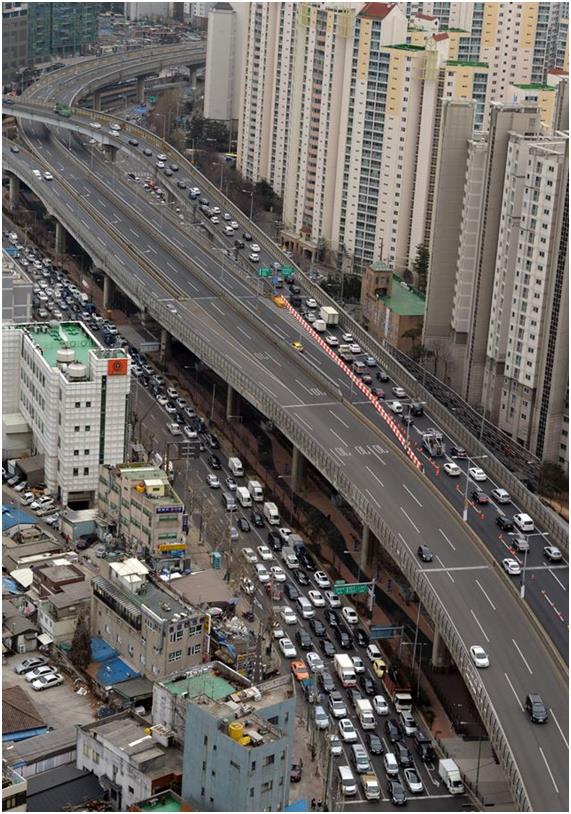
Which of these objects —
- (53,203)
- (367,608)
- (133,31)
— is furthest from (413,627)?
(133,31)

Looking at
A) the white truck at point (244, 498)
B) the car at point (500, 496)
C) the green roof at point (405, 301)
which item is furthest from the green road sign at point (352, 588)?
the green roof at point (405, 301)

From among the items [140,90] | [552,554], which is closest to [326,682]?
[552,554]

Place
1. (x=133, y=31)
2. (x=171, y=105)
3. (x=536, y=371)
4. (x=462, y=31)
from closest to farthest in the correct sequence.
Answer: (x=536, y=371)
(x=462, y=31)
(x=171, y=105)
(x=133, y=31)

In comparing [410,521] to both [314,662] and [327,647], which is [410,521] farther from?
[314,662]

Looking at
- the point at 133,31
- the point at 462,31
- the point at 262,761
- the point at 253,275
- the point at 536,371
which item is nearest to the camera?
the point at 262,761

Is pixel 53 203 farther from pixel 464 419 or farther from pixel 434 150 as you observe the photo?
pixel 464 419

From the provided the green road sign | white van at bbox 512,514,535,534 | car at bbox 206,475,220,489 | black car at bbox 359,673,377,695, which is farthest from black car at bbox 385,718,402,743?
car at bbox 206,475,220,489

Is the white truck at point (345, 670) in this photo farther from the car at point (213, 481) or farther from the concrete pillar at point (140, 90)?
the concrete pillar at point (140, 90)

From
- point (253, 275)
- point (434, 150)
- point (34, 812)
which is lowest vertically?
point (34, 812)
